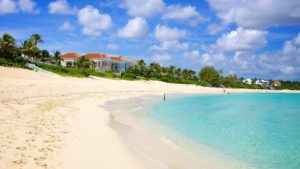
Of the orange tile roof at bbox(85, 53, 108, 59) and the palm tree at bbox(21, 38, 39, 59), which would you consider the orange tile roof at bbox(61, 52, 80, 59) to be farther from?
the palm tree at bbox(21, 38, 39, 59)

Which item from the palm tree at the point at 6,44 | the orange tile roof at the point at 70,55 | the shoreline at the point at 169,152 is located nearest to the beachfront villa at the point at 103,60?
the orange tile roof at the point at 70,55

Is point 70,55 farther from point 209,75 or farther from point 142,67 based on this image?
point 209,75

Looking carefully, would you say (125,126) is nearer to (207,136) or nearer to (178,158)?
(207,136)

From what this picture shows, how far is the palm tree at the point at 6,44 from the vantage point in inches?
2114

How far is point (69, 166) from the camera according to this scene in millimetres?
8008

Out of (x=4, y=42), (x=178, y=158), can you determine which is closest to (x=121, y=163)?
(x=178, y=158)

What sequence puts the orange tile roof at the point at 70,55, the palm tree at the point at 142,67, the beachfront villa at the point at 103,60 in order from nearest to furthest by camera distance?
the palm tree at the point at 142,67
the beachfront villa at the point at 103,60
the orange tile roof at the point at 70,55

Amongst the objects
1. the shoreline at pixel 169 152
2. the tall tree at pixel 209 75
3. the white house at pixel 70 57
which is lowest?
the shoreline at pixel 169 152

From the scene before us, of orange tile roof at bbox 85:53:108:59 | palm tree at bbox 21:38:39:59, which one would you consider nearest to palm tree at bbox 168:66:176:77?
orange tile roof at bbox 85:53:108:59

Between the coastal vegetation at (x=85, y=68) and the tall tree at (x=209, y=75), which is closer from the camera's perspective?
the coastal vegetation at (x=85, y=68)

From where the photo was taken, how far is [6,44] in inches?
2135

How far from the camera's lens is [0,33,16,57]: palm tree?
176 feet

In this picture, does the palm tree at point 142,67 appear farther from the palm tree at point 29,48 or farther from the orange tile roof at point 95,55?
the palm tree at point 29,48

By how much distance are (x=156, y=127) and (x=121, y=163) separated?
9235 millimetres
